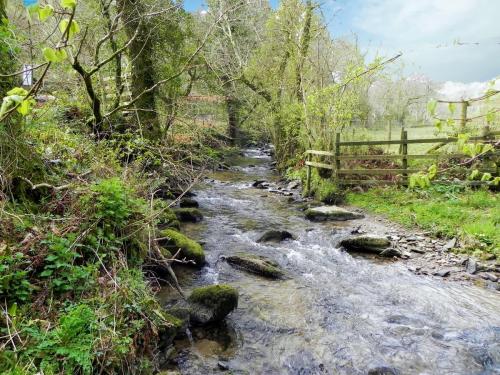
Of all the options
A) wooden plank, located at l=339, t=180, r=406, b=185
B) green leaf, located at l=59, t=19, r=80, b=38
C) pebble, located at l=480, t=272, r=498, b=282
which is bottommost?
pebble, located at l=480, t=272, r=498, b=282

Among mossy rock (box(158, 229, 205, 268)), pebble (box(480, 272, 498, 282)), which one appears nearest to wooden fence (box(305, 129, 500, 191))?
pebble (box(480, 272, 498, 282))

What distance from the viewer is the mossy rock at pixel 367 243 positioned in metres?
7.85

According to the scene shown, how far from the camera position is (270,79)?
1675cm

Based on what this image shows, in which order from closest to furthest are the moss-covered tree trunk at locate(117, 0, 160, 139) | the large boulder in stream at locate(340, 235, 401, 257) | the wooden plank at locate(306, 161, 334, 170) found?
the large boulder in stream at locate(340, 235, 401, 257) < the moss-covered tree trunk at locate(117, 0, 160, 139) < the wooden plank at locate(306, 161, 334, 170)

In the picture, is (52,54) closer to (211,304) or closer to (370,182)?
(211,304)

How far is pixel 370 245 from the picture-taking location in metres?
7.92

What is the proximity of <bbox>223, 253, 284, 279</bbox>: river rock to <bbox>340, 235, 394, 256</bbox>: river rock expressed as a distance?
78.2 inches

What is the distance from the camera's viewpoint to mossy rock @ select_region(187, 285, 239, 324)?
4953mm

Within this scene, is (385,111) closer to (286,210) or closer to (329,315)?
(286,210)

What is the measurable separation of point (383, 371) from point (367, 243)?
13.1 ft

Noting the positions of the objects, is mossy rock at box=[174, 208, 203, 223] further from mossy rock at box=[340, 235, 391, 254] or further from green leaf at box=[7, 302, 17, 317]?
green leaf at box=[7, 302, 17, 317]

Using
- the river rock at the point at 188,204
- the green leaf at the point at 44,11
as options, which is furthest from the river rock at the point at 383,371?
the river rock at the point at 188,204

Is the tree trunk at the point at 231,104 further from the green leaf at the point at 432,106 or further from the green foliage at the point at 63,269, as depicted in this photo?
the green leaf at the point at 432,106

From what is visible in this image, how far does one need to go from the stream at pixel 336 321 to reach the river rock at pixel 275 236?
22 centimetres
